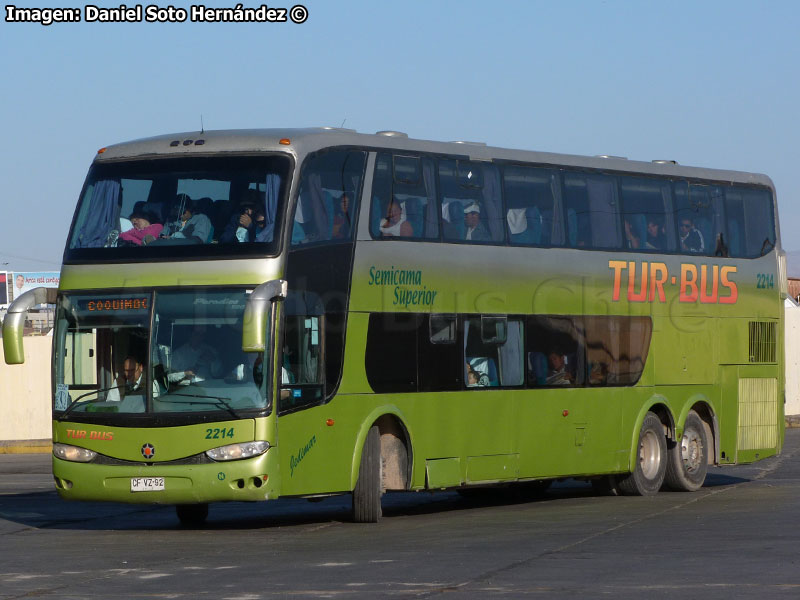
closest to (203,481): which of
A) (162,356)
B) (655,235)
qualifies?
(162,356)

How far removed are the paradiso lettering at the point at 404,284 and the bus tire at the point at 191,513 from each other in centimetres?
316

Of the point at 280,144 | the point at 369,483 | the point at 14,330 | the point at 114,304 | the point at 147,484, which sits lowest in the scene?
the point at 369,483

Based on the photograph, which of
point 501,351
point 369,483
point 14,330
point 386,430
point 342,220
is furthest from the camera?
point 501,351

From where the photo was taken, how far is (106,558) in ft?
46.1

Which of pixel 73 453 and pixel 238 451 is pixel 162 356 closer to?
pixel 238 451

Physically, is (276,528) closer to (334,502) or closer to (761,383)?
(334,502)

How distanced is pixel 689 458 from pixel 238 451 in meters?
8.75

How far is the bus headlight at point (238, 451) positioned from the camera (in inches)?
613

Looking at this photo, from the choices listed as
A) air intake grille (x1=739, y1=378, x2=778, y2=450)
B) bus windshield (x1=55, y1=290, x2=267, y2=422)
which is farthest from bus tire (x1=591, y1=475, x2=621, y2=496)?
bus windshield (x1=55, y1=290, x2=267, y2=422)

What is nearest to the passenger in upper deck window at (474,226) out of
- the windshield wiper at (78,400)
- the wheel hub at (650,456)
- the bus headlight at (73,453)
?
the wheel hub at (650,456)

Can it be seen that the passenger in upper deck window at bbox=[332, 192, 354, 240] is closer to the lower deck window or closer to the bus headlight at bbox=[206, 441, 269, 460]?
the lower deck window

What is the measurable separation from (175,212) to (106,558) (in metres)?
3.89

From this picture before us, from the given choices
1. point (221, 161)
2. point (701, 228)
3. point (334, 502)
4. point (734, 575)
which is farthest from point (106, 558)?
point (701, 228)

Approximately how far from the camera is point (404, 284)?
57.7 feet
